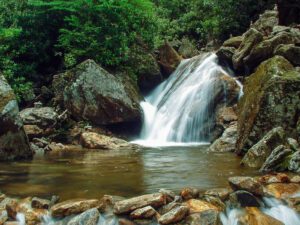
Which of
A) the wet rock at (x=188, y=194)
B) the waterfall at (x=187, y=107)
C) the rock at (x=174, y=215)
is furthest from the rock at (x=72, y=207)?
the waterfall at (x=187, y=107)

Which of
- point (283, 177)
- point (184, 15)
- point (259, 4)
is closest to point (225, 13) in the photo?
point (259, 4)

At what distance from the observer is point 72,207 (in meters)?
6.84

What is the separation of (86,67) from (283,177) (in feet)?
33.6

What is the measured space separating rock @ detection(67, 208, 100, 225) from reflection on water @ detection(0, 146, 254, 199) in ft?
3.02

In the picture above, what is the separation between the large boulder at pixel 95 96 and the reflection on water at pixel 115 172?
349 cm

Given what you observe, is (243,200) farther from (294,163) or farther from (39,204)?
(39,204)

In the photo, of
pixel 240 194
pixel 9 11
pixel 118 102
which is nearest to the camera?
pixel 240 194

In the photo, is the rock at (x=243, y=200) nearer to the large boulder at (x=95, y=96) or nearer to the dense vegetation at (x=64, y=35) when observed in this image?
the large boulder at (x=95, y=96)

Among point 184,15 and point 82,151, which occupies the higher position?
point 184,15

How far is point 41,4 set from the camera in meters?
18.0

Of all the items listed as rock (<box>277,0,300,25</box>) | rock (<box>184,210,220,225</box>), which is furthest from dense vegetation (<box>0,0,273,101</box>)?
rock (<box>184,210,220,225</box>)

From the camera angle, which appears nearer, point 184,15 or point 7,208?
point 7,208

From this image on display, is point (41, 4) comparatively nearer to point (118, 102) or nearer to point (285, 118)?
point (118, 102)

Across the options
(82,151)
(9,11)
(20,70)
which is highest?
(9,11)
